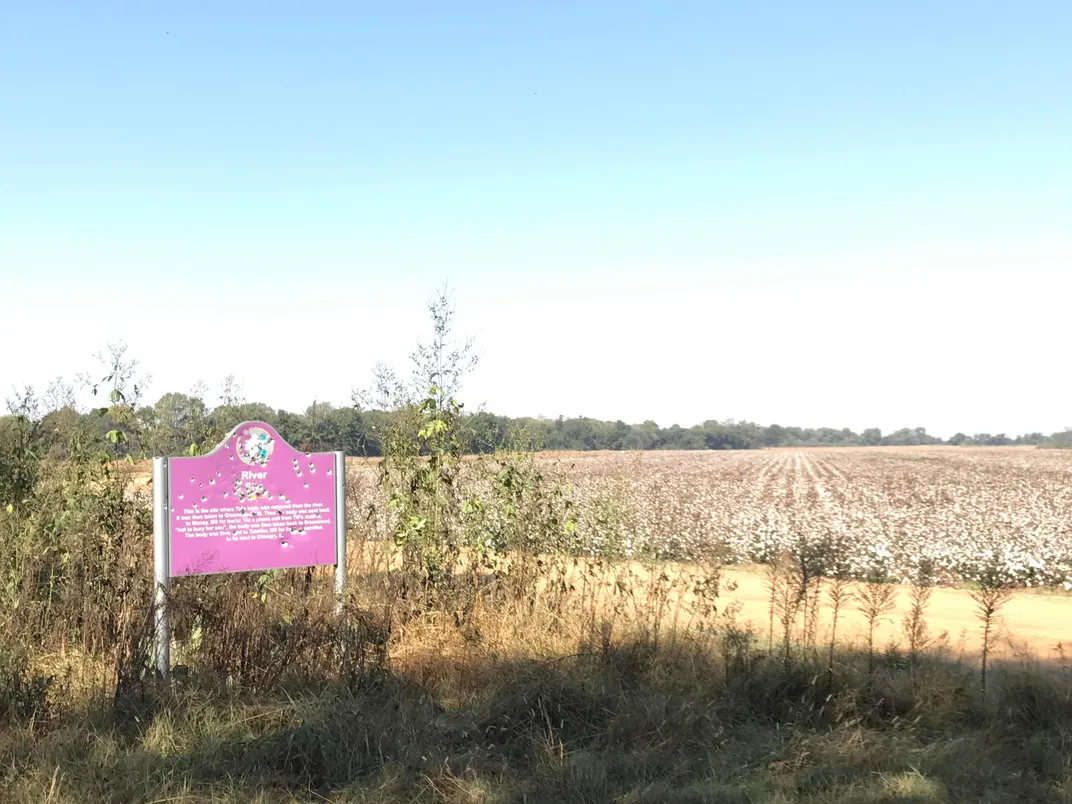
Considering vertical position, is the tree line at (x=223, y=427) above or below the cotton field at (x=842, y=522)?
above

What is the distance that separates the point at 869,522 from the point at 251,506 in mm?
21599

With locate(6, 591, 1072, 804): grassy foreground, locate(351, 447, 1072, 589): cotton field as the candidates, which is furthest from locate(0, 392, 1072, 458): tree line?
locate(6, 591, 1072, 804): grassy foreground

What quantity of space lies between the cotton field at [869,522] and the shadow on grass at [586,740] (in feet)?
4.14

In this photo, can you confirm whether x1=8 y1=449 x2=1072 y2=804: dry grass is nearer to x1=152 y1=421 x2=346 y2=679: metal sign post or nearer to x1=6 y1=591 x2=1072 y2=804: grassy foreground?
x1=6 y1=591 x2=1072 y2=804: grassy foreground

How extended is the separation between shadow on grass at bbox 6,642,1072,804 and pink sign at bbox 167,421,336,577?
110cm

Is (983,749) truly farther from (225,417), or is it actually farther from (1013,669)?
(225,417)

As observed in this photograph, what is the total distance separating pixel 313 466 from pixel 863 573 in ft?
39.6

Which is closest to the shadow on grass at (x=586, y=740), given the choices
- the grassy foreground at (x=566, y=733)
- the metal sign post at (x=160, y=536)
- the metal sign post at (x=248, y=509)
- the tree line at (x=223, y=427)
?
the grassy foreground at (x=566, y=733)

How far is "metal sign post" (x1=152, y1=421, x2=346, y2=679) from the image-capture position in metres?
6.59

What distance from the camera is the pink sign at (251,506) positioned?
262 inches

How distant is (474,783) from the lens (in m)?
4.63

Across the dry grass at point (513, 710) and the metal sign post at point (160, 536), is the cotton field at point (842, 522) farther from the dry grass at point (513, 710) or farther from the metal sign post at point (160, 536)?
the metal sign post at point (160, 536)

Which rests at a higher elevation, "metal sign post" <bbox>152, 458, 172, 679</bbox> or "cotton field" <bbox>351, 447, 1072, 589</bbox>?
"metal sign post" <bbox>152, 458, 172, 679</bbox>

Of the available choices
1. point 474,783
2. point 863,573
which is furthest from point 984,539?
point 474,783
